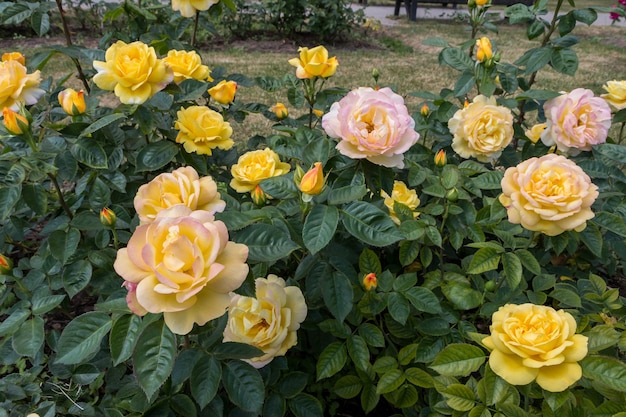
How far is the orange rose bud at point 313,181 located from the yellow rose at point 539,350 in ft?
1.31

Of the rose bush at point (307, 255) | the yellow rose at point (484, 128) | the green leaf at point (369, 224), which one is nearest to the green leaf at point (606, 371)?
the rose bush at point (307, 255)

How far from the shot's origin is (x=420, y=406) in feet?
4.29

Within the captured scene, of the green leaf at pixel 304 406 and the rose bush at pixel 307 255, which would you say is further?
the green leaf at pixel 304 406

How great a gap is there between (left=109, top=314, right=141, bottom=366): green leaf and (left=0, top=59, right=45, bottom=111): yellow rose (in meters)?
0.72

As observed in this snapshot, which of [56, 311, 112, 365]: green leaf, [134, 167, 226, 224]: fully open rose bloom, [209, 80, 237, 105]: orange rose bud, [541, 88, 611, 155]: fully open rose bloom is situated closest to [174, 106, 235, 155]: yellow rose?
[209, 80, 237, 105]: orange rose bud

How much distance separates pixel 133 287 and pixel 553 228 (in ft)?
2.62

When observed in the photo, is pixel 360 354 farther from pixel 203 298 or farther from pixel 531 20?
pixel 531 20

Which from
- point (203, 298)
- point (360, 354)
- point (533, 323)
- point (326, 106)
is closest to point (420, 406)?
point (360, 354)

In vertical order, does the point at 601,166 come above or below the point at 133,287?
below

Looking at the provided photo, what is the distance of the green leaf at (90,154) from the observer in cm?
122

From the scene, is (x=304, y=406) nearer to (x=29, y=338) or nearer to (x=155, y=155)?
(x=29, y=338)

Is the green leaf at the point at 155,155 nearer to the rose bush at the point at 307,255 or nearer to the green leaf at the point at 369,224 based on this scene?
the rose bush at the point at 307,255

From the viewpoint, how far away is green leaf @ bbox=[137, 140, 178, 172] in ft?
4.34

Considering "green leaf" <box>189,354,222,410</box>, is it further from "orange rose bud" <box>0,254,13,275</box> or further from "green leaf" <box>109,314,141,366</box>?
"orange rose bud" <box>0,254,13,275</box>
